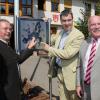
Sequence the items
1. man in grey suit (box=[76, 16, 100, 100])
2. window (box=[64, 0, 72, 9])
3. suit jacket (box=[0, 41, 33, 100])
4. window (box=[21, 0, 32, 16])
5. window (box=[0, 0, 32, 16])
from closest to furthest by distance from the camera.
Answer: man in grey suit (box=[76, 16, 100, 100]) → suit jacket (box=[0, 41, 33, 100]) → window (box=[0, 0, 32, 16]) → window (box=[21, 0, 32, 16]) → window (box=[64, 0, 72, 9])

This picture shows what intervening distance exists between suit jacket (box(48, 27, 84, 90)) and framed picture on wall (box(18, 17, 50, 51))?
1.90 meters

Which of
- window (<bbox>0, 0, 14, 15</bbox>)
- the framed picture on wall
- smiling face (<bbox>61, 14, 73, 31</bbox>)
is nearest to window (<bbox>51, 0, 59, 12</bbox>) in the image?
window (<bbox>0, 0, 14, 15</bbox>)

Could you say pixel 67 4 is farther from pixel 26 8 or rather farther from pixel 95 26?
pixel 95 26

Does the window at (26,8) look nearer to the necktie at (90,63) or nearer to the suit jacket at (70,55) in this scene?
the suit jacket at (70,55)

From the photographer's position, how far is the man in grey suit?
16.0 ft

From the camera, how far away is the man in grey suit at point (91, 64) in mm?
4886

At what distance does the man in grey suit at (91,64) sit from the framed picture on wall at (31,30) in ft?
8.61

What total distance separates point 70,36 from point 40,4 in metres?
28.9

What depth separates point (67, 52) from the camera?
5.75m

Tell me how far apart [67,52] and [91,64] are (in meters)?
0.84

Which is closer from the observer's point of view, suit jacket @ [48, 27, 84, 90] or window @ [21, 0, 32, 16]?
suit jacket @ [48, 27, 84, 90]

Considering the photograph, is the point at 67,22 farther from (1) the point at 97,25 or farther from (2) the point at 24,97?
(2) the point at 24,97

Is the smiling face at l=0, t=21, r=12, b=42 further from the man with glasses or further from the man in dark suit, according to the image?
the man with glasses

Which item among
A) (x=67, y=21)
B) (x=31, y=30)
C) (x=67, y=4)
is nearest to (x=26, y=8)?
(x=67, y=4)
